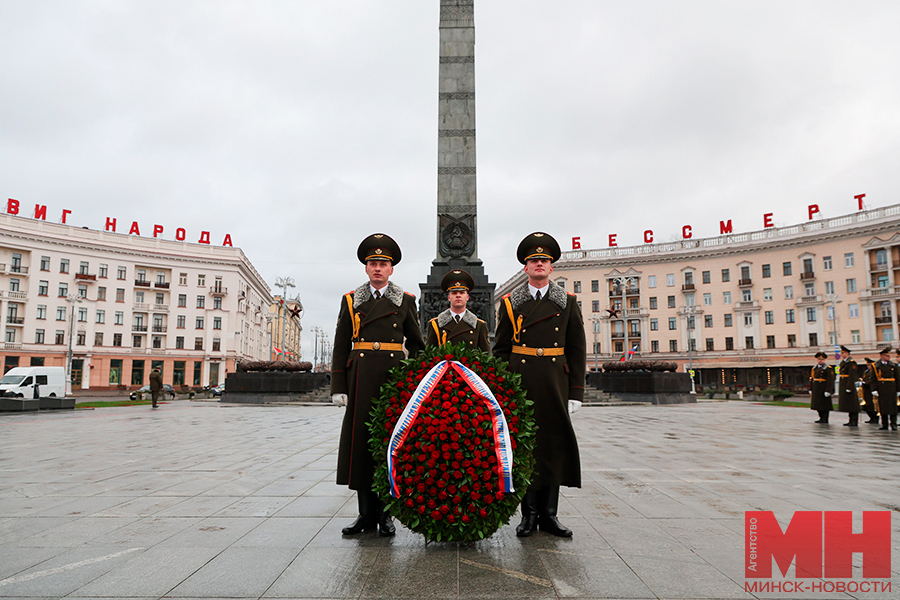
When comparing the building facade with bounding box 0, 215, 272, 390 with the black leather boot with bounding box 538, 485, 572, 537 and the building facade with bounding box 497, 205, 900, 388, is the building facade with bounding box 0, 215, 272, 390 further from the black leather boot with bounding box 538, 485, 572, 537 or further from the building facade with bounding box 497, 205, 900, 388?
the black leather boot with bounding box 538, 485, 572, 537

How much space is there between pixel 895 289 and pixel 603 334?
82.2 feet

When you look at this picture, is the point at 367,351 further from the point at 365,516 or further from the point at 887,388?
the point at 887,388

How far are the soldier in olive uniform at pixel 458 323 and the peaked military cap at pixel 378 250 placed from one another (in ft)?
A: 4.08

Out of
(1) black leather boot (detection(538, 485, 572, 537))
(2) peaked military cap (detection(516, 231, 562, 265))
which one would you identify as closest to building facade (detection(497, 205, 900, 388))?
(2) peaked military cap (detection(516, 231, 562, 265))

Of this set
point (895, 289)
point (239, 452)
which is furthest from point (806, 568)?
point (895, 289)

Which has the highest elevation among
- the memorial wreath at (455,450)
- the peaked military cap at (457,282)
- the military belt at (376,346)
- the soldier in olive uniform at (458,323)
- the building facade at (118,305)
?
the building facade at (118,305)

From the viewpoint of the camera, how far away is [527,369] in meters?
4.09

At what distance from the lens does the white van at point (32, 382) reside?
24.4 metres

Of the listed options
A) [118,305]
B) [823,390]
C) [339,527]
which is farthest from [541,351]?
[118,305]

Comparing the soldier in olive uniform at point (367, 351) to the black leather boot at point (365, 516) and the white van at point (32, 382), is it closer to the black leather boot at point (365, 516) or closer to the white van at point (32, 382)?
the black leather boot at point (365, 516)

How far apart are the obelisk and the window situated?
43.9 metres

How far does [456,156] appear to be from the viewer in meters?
20.0

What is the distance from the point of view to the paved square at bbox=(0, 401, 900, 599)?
294 centimetres

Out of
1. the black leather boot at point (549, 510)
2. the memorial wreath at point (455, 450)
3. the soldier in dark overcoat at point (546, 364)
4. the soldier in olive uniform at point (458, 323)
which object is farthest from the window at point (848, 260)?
the memorial wreath at point (455, 450)
